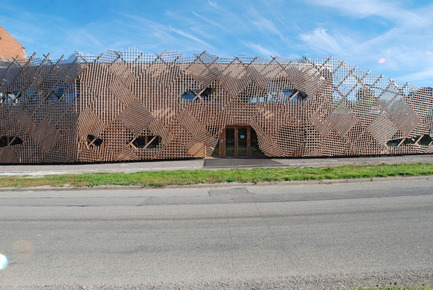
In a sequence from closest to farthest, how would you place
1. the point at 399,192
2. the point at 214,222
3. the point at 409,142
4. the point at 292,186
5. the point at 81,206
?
1. the point at 214,222
2. the point at 81,206
3. the point at 399,192
4. the point at 292,186
5. the point at 409,142

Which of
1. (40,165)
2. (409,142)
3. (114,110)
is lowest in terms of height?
(40,165)

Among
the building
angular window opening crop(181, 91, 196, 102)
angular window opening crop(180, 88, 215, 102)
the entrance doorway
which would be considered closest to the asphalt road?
angular window opening crop(180, 88, 215, 102)

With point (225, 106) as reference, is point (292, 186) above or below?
below

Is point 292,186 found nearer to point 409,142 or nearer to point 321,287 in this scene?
point 321,287

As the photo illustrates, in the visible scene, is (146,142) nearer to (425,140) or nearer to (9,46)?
(425,140)

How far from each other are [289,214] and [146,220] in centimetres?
303

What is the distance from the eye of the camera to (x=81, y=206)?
25.6 feet

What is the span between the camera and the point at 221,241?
4.91 metres

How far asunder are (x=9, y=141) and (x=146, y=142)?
30.5 feet

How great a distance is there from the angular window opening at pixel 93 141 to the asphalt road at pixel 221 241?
10544 millimetres

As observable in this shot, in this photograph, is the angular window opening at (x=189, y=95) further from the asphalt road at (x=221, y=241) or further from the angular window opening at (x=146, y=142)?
the asphalt road at (x=221, y=241)

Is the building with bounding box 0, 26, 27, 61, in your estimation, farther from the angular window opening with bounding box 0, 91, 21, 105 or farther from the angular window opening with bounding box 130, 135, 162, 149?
the angular window opening with bounding box 130, 135, 162, 149

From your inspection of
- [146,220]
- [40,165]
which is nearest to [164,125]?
[40,165]

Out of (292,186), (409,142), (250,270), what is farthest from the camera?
(409,142)
